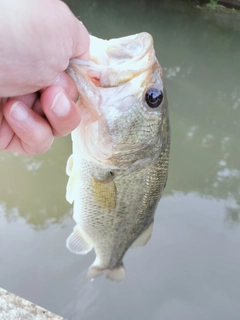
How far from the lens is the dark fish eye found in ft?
3.87

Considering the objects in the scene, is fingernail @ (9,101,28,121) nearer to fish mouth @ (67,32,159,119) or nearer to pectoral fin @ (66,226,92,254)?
fish mouth @ (67,32,159,119)

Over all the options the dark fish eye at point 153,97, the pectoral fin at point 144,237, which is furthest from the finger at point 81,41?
the pectoral fin at point 144,237

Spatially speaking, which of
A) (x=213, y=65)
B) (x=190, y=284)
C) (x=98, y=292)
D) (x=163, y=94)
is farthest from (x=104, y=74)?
(x=213, y=65)

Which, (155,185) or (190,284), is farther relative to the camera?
(190,284)

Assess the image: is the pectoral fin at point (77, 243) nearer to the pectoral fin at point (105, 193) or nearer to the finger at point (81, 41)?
the pectoral fin at point (105, 193)

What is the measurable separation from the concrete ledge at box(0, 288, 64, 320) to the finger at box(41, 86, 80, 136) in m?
1.34

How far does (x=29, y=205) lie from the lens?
11.6 feet

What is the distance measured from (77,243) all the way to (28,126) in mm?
888

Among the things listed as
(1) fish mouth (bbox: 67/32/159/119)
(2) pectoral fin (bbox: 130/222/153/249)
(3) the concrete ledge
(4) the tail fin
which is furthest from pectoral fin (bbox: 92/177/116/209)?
(3) the concrete ledge

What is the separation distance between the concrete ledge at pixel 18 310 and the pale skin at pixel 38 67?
1223 mm

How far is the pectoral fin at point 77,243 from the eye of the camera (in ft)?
5.77

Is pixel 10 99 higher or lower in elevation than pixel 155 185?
higher

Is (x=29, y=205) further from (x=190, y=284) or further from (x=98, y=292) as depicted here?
(x=190, y=284)

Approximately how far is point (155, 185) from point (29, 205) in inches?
93.6
